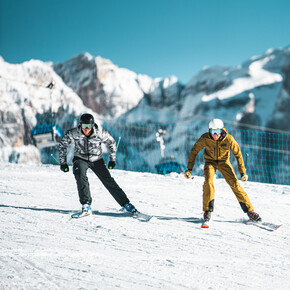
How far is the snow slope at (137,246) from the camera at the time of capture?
6.44ft

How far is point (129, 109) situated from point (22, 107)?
121 ft

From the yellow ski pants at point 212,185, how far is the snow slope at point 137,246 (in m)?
0.24

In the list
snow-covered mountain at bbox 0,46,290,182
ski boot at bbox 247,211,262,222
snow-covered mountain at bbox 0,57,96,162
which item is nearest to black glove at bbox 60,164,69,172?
ski boot at bbox 247,211,262,222

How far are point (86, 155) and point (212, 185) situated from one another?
4.87ft

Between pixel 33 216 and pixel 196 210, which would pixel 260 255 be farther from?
pixel 33 216

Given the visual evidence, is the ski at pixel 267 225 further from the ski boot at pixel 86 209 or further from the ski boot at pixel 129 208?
the ski boot at pixel 86 209

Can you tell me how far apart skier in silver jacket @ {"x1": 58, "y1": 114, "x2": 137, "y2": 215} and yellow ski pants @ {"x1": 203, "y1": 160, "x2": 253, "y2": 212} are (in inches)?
34.7

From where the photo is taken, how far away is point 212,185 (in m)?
3.30

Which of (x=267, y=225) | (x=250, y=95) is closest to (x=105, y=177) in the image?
(x=267, y=225)

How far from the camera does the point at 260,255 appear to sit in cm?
246

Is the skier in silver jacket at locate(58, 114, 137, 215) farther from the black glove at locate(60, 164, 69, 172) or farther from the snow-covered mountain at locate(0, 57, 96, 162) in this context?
the snow-covered mountain at locate(0, 57, 96, 162)

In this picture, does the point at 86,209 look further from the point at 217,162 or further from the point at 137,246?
the point at 217,162

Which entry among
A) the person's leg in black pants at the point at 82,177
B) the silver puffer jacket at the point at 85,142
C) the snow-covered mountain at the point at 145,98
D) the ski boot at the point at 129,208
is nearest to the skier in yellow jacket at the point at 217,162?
the ski boot at the point at 129,208

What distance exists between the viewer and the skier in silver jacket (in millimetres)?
3229
